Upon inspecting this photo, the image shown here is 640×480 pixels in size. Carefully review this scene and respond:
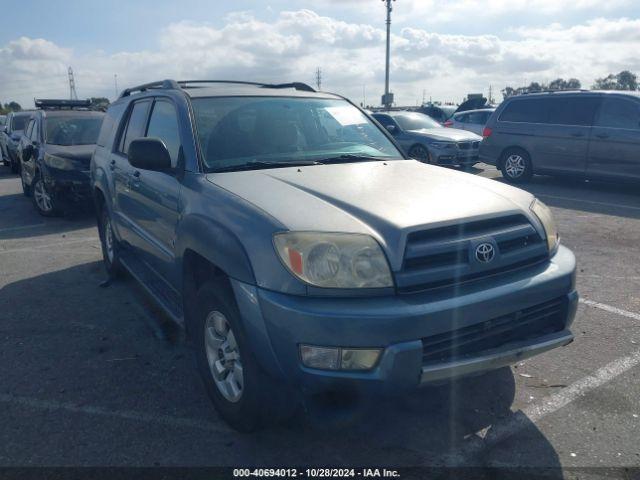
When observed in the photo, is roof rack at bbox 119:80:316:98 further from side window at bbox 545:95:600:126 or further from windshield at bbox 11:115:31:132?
windshield at bbox 11:115:31:132

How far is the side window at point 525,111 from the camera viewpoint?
36.3 ft

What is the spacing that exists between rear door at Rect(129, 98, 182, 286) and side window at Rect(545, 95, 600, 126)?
8579mm

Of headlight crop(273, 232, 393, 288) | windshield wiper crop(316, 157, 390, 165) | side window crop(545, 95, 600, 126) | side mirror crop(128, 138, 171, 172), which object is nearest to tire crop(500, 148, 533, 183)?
side window crop(545, 95, 600, 126)

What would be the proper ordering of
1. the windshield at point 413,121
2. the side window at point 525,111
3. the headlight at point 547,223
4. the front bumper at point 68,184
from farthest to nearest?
the windshield at point 413,121, the side window at point 525,111, the front bumper at point 68,184, the headlight at point 547,223

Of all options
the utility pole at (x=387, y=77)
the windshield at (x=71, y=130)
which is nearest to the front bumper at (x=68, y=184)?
the windshield at (x=71, y=130)

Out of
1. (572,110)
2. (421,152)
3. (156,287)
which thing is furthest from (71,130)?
(572,110)

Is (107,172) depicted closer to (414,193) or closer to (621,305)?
(414,193)

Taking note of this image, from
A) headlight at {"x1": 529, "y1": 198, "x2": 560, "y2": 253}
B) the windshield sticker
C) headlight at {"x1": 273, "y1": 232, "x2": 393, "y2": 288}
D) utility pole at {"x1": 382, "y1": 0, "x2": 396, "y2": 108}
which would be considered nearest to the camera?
headlight at {"x1": 273, "y1": 232, "x2": 393, "y2": 288}

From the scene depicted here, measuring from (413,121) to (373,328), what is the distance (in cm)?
1261

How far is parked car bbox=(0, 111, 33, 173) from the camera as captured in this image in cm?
1540

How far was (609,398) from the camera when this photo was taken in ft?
11.0

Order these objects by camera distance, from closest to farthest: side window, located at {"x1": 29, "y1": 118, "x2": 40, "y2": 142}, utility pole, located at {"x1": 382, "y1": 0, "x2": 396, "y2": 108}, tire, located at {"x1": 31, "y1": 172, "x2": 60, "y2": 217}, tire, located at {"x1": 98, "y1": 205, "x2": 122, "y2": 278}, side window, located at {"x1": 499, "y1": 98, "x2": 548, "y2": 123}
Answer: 1. tire, located at {"x1": 98, "y1": 205, "x2": 122, "y2": 278}
2. tire, located at {"x1": 31, "y1": 172, "x2": 60, "y2": 217}
3. side window, located at {"x1": 29, "y1": 118, "x2": 40, "y2": 142}
4. side window, located at {"x1": 499, "y1": 98, "x2": 548, "y2": 123}
5. utility pole, located at {"x1": 382, "y1": 0, "x2": 396, "y2": 108}

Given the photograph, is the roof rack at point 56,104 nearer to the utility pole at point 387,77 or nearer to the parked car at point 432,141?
the parked car at point 432,141

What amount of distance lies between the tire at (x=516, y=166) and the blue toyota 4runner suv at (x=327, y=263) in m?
8.25
